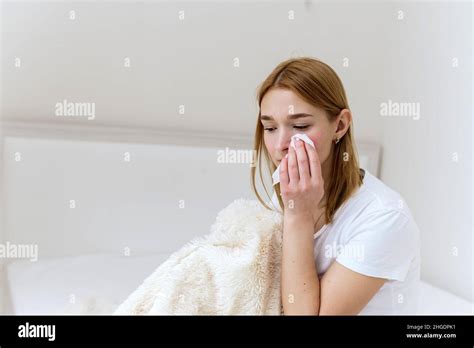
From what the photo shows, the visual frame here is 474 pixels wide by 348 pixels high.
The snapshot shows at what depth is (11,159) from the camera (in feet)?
4.88

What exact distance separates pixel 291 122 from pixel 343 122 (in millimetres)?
98

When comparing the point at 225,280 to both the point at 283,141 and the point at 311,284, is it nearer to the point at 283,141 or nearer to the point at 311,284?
the point at 311,284

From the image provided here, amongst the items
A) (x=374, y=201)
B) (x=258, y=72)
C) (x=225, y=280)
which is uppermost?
(x=258, y=72)

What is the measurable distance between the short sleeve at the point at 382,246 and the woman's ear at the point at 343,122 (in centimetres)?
17

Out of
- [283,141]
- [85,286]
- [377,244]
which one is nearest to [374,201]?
[377,244]

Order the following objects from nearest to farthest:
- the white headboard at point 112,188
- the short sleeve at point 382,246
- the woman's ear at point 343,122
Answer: the short sleeve at point 382,246 → the woman's ear at point 343,122 → the white headboard at point 112,188

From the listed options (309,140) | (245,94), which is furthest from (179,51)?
(309,140)

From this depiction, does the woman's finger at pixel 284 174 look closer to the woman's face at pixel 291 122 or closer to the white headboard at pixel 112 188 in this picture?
the woman's face at pixel 291 122

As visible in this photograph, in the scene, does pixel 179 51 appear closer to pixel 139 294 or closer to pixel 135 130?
pixel 135 130

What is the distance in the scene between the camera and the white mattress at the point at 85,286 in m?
1.22

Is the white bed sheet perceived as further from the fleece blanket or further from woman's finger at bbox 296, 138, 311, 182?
woman's finger at bbox 296, 138, 311, 182

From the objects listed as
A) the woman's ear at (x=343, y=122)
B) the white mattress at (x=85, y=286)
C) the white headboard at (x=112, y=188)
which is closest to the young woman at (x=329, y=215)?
the woman's ear at (x=343, y=122)

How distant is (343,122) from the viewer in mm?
961

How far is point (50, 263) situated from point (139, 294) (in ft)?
2.08
